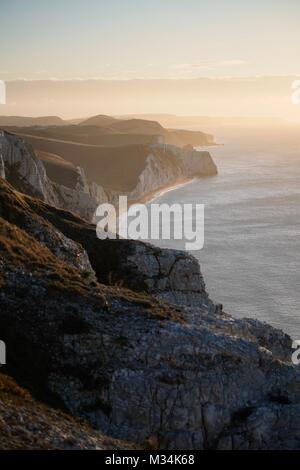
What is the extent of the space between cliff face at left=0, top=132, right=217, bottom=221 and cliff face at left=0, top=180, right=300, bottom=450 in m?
33.9

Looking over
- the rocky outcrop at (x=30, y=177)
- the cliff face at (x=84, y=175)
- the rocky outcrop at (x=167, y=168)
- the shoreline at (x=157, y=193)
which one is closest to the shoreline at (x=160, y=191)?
the shoreline at (x=157, y=193)

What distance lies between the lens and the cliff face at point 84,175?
84375mm

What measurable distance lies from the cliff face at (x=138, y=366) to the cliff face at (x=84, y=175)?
3394cm

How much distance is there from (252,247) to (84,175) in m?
48.7

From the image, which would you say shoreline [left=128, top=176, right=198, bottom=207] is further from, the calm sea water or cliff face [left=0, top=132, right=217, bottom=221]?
the calm sea water

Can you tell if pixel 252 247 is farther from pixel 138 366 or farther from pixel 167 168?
pixel 167 168

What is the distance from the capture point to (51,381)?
27953mm

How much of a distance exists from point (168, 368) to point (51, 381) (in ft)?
19.5

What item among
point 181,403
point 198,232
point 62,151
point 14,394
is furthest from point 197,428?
point 62,151

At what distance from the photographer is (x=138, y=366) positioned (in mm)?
29125

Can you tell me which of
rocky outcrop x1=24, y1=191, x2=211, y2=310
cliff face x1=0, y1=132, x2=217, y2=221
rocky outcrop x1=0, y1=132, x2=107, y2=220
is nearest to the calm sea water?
cliff face x1=0, y1=132, x2=217, y2=221

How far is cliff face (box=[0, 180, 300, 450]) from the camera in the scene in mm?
27875

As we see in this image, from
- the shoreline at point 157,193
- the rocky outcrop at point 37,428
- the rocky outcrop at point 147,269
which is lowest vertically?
the rocky outcrop at point 37,428

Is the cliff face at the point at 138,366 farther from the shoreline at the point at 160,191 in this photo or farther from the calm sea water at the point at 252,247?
the shoreline at the point at 160,191
